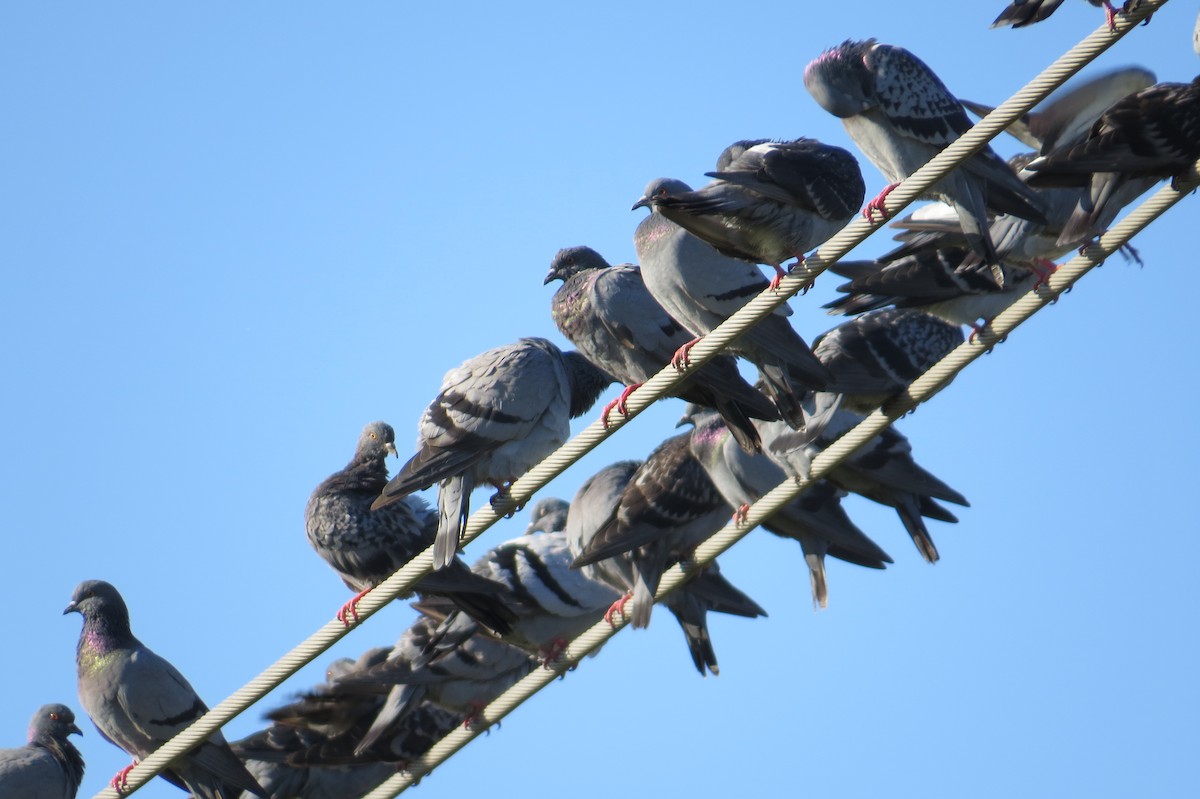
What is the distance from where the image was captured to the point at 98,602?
34.4 feet

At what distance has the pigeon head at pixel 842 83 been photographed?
8.75 m

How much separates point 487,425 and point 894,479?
2260 millimetres

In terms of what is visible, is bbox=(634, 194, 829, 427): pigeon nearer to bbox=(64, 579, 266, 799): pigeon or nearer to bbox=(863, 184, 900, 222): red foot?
bbox=(863, 184, 900, 222): red foot

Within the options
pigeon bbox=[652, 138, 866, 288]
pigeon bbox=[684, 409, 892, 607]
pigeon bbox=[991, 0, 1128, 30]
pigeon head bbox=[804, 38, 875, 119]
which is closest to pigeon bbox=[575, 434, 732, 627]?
pigeon bbox=[684, 409, 892, 607]

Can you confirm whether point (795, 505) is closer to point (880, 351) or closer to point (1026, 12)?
point (880, 351)

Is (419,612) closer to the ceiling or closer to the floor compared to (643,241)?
closer to the floor

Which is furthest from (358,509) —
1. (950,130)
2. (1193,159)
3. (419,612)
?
(1193,159)

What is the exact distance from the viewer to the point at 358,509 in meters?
10.5

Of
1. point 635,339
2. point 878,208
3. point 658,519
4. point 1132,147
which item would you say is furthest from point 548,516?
point 878,208

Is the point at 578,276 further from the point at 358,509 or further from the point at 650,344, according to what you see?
the point at 358,509

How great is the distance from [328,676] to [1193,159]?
270 inches

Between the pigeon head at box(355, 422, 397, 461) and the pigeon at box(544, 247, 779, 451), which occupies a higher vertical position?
the pigeon head at box(355, 422, 397, 461)

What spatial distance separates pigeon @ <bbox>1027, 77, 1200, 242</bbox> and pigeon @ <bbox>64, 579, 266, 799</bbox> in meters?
5.06

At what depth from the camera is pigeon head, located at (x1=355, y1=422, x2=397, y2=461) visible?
10.8 metres
